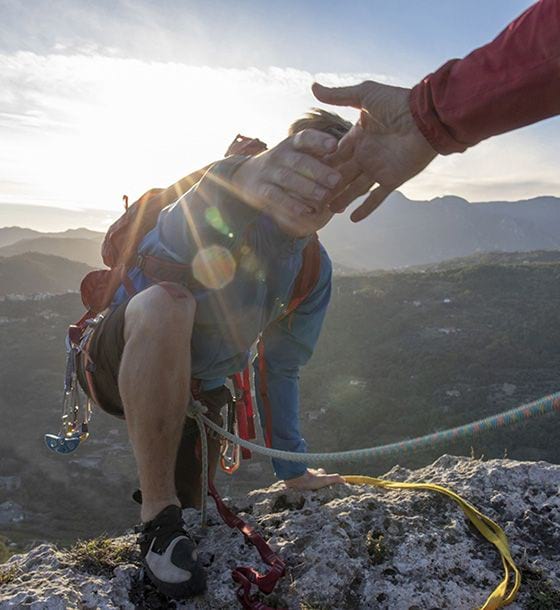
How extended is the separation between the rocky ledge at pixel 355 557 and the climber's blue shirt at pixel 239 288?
500 millimetres

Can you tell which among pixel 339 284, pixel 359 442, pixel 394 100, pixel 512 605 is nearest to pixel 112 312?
pixel 394 100

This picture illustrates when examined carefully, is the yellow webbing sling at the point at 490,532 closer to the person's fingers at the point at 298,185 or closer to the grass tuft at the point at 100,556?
the grass tuft at the point at 100,556

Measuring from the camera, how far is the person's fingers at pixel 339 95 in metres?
1.88

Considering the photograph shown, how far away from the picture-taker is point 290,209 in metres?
2.11

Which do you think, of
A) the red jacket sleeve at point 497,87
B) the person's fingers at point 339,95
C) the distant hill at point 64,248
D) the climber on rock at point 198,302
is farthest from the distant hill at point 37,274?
the red jacket sleeve at point 497,87

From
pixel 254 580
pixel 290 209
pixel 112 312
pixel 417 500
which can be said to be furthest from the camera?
pixel 417 500

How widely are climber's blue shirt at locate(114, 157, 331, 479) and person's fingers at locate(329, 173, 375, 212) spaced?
1.45ft

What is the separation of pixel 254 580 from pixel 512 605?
113 centimetres

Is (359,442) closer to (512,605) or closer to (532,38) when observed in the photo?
(512,605)

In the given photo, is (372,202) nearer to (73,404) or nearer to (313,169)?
(313,169)

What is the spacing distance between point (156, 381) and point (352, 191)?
46.1 inches

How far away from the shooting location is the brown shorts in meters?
2.57

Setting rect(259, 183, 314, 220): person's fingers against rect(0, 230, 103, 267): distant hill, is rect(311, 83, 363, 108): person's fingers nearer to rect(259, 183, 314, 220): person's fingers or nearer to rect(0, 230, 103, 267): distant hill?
rect(259, 183, 314, 220): person's fingers

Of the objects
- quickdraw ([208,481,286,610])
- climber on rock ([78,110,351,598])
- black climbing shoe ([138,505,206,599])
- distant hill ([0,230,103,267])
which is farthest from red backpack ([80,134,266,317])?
distant hill ([0,230,103,267])
